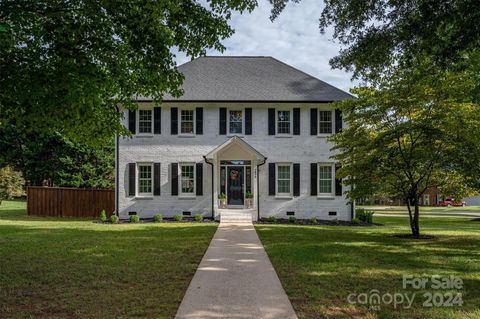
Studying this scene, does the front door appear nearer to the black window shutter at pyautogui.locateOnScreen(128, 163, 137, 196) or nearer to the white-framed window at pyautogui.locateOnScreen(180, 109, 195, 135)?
the white-framed window at pyautogui.locateOnScreen(180, 109, 195, 135)

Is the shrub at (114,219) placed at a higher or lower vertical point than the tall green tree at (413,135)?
lower

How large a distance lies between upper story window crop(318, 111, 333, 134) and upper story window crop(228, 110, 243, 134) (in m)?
4.20

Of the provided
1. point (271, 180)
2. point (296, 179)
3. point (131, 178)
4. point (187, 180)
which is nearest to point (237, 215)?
point (271, 180)

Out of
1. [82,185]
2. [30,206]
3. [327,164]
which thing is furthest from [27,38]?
[82,185]

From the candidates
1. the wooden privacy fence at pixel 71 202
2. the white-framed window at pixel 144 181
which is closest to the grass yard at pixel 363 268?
the white-framed window at pixel 144 181

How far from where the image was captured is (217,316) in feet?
15.1

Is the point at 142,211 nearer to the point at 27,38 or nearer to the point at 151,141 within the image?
the point at 151,141

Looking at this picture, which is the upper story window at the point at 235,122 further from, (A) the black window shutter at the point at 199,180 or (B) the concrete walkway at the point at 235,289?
(B) the concrete walkway at the point at 235,289

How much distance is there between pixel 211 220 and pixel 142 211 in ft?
12.5

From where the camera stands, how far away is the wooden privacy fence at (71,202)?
68.9 feet

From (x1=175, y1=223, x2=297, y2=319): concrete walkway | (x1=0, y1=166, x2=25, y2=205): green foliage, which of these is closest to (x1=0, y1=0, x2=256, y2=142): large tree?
(x1=175, y1=223, x2=297, y2=319): concrete walkway

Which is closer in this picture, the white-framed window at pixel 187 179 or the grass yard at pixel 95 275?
the grass yard at pixel 95 275

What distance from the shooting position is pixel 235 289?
19.2 feet

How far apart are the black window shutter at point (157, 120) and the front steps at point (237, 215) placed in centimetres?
539
